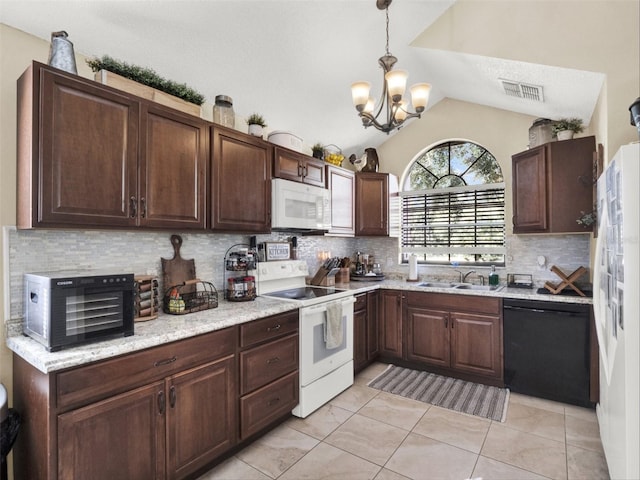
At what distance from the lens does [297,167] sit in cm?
302

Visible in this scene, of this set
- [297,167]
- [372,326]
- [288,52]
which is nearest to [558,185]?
[372,326]

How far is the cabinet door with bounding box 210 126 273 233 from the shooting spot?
2.32 m

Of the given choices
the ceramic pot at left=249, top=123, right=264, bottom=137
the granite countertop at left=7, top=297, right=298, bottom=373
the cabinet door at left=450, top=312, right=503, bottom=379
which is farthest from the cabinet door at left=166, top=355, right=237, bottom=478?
the cabinet door at left=450, top=312, right=503, bottom=379

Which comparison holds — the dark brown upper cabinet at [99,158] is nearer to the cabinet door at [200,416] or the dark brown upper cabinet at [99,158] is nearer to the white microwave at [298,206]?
the white microwave at [298,206]

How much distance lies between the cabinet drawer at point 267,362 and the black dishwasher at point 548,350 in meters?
1.98

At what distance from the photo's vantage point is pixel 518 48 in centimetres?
234

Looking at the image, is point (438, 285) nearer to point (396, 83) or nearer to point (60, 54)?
point (396, 83)

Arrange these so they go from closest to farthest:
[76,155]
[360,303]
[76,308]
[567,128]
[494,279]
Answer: [76,308], [76,155], [567,128], [360,303], [494,279]

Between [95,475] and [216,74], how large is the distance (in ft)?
8.31

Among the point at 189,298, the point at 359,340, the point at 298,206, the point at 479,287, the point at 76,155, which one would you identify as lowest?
the point at 359,340

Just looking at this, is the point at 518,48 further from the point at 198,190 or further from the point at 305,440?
the point at 305,440

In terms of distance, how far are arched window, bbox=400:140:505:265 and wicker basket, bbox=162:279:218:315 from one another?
2649 mm

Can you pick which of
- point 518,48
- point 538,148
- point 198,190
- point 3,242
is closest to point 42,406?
point 3,242

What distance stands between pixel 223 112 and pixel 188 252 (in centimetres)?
109
